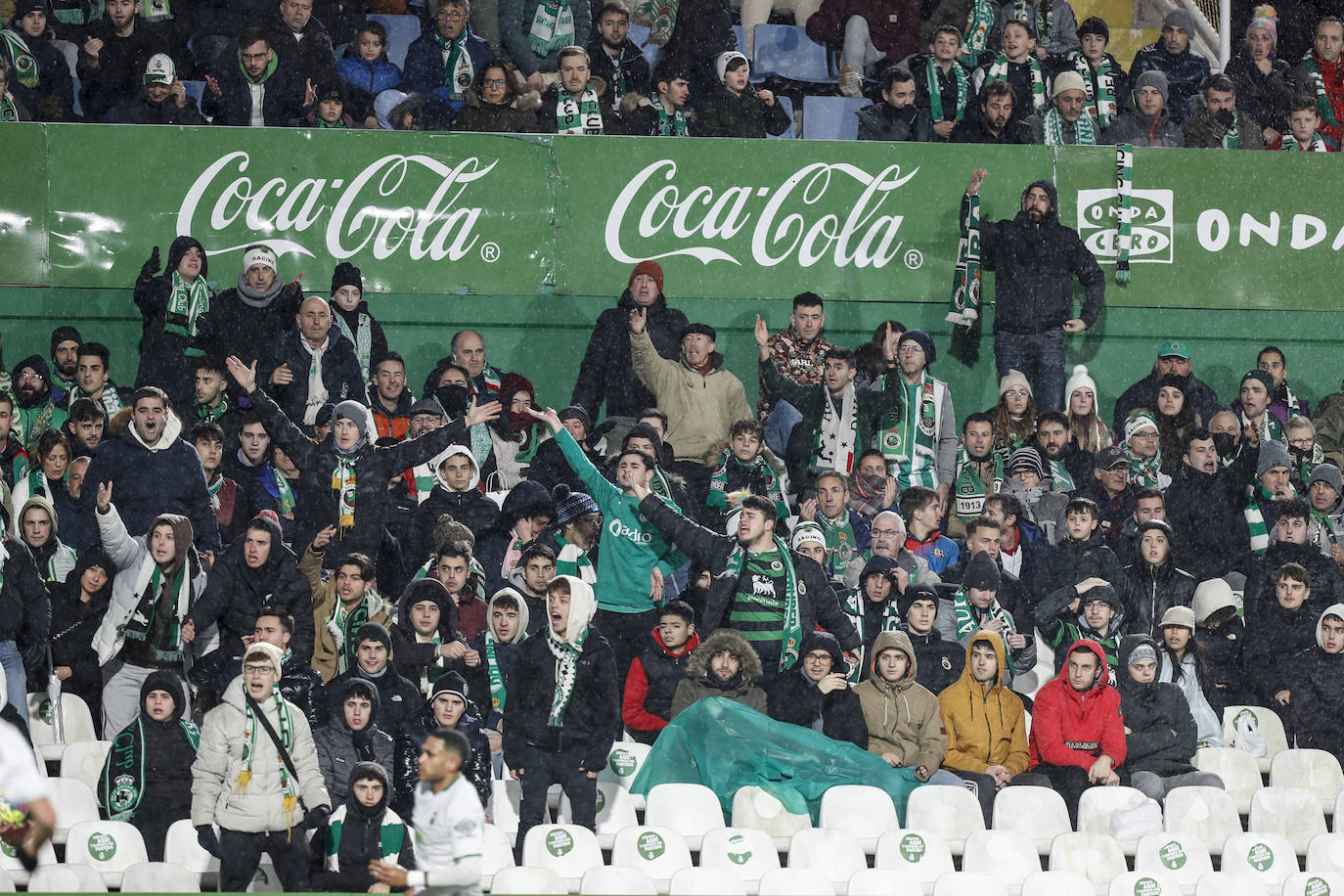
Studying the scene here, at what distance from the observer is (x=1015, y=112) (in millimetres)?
14953

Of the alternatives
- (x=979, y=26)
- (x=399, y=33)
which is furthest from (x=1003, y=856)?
(x=399, y=33)

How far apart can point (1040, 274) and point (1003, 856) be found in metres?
5.25

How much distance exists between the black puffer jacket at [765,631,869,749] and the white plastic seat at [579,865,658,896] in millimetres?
1666

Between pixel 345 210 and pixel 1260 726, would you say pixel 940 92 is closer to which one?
pixel 345 210

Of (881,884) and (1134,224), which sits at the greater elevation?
(1134,224)

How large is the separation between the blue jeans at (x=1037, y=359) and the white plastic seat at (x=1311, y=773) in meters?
3.51

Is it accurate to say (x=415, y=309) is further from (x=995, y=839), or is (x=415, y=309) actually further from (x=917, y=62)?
(x=995, y=839)

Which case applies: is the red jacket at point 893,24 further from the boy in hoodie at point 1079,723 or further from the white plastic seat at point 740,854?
the white plastic seat at point 740,854

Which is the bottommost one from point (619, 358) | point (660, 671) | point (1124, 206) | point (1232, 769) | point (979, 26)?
point (1232, 769)

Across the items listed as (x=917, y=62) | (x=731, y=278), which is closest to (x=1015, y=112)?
(x=917, y=62)

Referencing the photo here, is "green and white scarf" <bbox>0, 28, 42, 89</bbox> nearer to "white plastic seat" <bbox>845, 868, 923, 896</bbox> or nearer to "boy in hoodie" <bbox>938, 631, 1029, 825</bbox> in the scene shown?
"boy in hoodie" <bbox>938, 631, 1029, 825</bbox>

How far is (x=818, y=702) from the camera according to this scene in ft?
36.0

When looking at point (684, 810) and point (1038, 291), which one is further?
point (1038, 291)

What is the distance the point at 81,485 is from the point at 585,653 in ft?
12.2
